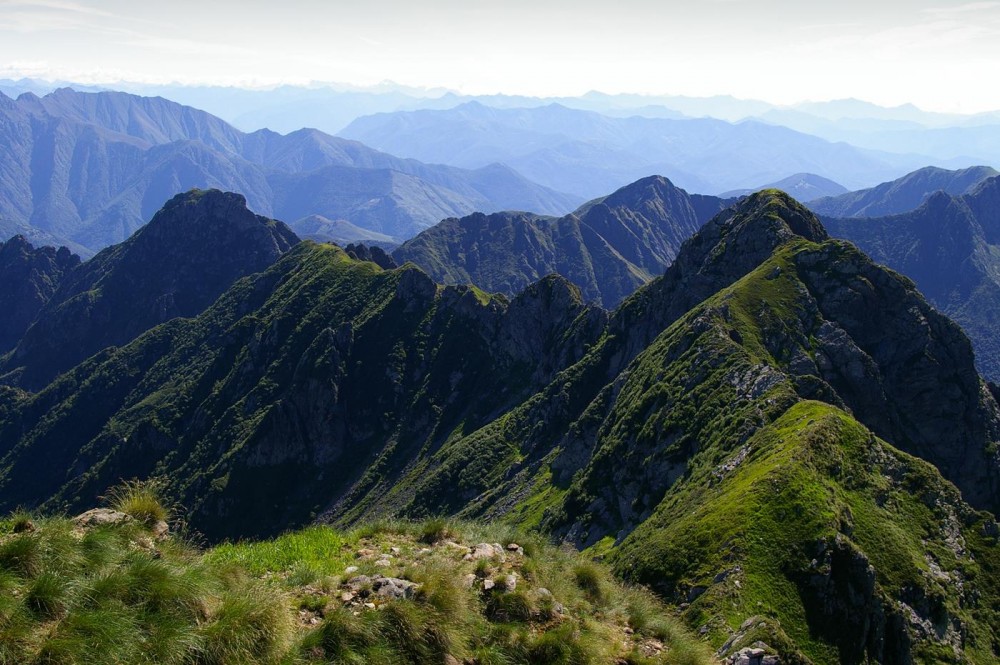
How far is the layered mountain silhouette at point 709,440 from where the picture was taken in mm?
39219

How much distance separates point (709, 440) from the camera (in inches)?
2645

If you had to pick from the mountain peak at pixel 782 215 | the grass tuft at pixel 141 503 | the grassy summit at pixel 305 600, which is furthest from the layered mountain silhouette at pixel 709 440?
the grass tuft at pixel 141 503

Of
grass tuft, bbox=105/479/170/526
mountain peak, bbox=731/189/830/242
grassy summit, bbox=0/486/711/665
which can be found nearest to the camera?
grassy summit, bbox=0/486/711/665

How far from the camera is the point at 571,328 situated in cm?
15350

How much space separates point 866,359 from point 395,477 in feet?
375

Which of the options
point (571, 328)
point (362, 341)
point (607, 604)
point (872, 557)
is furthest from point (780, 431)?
point (362, 341)

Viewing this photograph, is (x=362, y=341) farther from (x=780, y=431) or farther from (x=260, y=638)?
(x=260, y=638)

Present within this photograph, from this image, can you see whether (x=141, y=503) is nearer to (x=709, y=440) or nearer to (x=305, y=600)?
(x=305, y=600)

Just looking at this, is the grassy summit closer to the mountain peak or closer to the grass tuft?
the grass tuft

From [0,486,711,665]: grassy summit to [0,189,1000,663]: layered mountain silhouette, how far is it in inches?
433

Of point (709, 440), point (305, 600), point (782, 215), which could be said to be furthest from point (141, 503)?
point (782, 215)

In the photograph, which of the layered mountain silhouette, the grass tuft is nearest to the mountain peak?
the layered mountain silhouette

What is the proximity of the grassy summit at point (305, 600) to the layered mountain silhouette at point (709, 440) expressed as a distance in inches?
433

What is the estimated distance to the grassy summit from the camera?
12852mm
